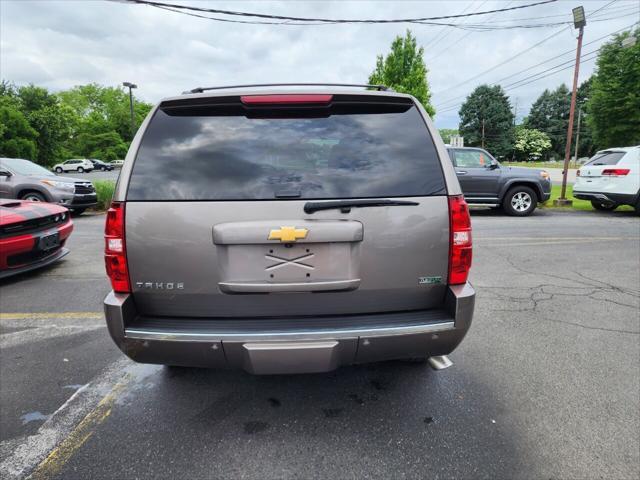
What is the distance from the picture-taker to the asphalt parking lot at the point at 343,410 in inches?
82.8

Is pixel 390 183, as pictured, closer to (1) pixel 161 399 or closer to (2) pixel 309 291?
(2) pixel 309 291

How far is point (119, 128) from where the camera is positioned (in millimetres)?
70812

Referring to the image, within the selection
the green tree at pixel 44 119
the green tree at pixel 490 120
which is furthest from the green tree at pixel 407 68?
the green tree at pixel 490 120

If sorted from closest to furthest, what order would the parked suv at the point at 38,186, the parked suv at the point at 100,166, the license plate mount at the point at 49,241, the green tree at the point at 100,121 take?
the license plate mount at the point at 49,241 → the parked suv at the point at 38,186 → the parked suv at the point at 100,166 → the green tree at the point at 100,121

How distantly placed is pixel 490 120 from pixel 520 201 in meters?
77.0

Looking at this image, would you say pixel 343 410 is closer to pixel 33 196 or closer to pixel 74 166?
pixel 33 196

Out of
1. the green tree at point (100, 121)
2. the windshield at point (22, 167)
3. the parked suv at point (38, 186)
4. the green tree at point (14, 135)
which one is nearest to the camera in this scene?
the parked suv at point (38, 186)

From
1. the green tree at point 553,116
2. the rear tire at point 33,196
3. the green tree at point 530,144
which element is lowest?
the rear tire at point 33,196

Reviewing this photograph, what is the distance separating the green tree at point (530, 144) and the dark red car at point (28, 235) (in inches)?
3521

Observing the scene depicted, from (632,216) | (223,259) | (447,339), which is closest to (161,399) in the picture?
(223,259)

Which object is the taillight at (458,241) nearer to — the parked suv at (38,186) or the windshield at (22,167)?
the parked suv at (38,186)

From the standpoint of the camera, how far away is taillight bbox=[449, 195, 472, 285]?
2150 mm

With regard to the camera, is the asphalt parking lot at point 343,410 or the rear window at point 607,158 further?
the rear window at point 607,158

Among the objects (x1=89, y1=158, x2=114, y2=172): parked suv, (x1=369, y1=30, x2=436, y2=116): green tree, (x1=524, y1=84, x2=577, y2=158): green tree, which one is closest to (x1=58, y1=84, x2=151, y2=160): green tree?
(x1=89, y1=158, x2=114, y2=172): parked suv
